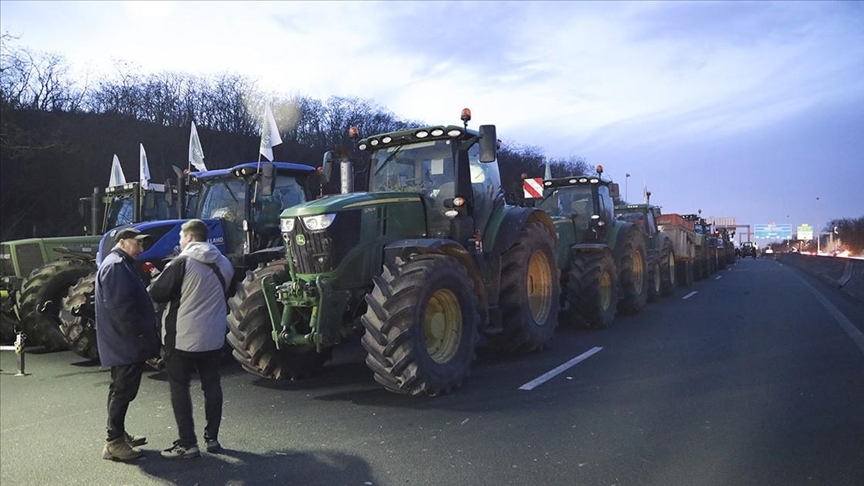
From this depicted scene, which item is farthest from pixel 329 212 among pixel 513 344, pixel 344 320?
pixel 513 344

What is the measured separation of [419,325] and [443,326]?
0.74 metres

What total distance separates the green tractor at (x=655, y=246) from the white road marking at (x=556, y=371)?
7.43 metres

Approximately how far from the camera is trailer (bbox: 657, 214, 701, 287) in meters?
20.2

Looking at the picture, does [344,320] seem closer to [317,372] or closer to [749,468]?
[317,372]

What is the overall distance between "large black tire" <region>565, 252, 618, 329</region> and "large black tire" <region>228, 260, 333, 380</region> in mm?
5236

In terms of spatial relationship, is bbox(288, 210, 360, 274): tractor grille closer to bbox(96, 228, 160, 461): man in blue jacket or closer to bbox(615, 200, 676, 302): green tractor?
bbox(96, 228, 160, 461): man in blue jacket

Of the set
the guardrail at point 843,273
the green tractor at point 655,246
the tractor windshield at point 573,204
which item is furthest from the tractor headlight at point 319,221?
the guardrail at point 843,273

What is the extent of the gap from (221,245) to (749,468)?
23.6 ft

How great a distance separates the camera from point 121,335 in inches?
185

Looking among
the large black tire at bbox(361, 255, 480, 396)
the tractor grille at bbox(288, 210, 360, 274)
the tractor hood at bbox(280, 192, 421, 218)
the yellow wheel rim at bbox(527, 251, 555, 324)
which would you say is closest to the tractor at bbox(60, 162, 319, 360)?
the tractor hood at bbox(280, 192, 421, 218)

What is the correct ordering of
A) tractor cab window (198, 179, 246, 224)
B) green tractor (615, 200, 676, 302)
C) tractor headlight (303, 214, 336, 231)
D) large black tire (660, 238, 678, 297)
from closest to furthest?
tractor headlight (303, 214, 336, 231) → tractor cab window (198, 179, 246, 224) → green tractor (615, 200, 676, 302) → large black tire (660, 238, 678, 297)

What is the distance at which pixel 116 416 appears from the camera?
4762mm

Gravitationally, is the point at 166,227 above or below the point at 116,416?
above

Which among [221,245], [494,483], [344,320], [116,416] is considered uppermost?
[221,245]
